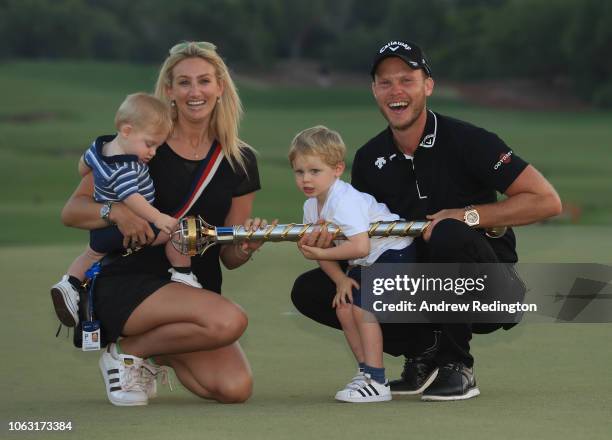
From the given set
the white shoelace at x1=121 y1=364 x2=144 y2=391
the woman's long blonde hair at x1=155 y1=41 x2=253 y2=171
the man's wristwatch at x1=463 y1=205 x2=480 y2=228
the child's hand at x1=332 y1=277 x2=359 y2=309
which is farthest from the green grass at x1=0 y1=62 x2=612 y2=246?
the man's wristwatch at x1=463 y1=205 x2=480 y2=228

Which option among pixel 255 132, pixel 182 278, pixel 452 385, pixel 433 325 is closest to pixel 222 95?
pixel 182 278

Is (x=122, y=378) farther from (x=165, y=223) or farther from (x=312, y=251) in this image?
(x=312, y=251)

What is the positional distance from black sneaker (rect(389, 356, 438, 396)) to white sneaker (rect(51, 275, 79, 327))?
4.47 ft

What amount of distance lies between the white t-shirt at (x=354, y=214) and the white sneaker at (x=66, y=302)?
3.36 feet

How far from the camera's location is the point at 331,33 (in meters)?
67.4

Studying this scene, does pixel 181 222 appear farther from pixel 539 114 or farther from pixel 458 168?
pixel 539 114

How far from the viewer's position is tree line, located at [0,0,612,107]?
5153cm

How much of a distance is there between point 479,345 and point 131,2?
207 feet

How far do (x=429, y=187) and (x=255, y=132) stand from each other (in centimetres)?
2815

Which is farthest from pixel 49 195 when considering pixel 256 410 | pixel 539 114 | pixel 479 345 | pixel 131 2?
pixel 131 2

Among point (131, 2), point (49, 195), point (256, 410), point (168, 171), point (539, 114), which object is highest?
point (131, 2)

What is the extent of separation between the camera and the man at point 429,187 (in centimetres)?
Answer: 585

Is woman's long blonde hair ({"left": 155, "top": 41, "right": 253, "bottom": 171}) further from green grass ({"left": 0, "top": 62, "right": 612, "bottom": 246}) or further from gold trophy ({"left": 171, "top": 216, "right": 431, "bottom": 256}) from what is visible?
green grass ({"left": 0, "top": 62, "right": 612, "bottom": 246})

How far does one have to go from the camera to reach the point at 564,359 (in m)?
6.70
